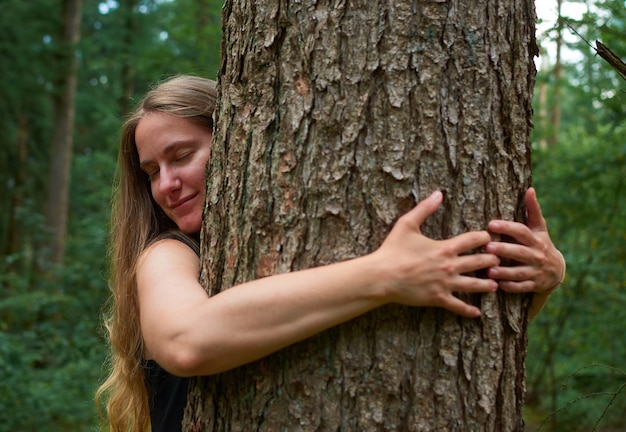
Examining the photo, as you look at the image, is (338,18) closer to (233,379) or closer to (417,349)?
(417,349)

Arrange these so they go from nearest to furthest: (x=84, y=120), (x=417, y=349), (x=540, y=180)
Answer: (x=417, y=349), (x=540, y=180), (x=84, y=120)

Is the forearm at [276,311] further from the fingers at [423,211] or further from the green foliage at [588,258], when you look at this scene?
the green foliage at [588,258]

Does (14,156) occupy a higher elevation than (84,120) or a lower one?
lower

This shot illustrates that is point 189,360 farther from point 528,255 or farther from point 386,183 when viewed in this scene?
point 528,255

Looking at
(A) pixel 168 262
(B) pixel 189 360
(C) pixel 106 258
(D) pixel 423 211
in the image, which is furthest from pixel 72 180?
(D) pixel 423 211

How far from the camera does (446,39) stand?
5.12 feet

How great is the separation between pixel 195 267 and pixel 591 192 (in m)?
6.61

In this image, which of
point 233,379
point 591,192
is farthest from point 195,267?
point 591,192

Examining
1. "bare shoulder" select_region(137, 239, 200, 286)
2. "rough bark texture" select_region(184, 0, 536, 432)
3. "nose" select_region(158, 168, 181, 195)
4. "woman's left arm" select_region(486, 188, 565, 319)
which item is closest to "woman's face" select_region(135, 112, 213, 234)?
"nose" select_region(158, 168, 181, 195)

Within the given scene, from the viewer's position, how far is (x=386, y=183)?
1.55m

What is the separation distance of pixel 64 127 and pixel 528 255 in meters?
13.4

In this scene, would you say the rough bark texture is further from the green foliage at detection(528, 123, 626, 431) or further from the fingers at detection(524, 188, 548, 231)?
the green foliage at detection(528, 123, 626, 431)

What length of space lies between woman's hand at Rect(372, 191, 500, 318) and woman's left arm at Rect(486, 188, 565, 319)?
0.27 feet

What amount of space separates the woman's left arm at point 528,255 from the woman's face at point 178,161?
1101 mm
